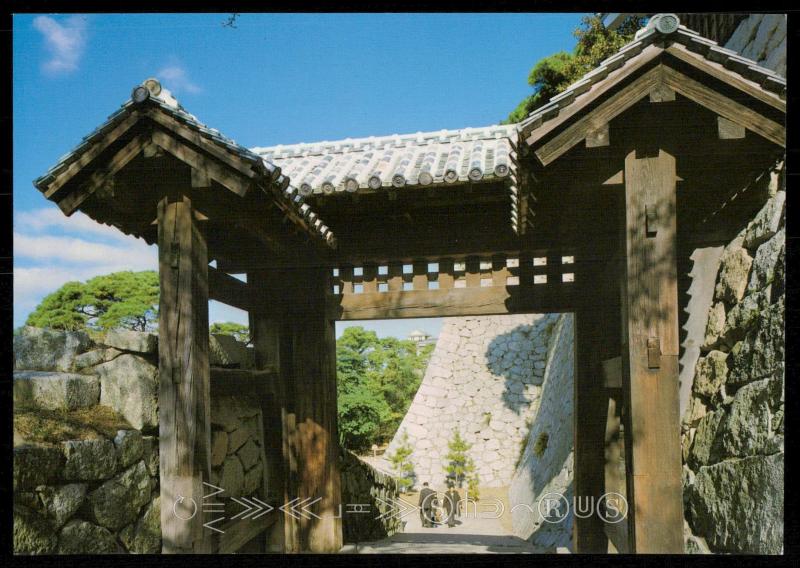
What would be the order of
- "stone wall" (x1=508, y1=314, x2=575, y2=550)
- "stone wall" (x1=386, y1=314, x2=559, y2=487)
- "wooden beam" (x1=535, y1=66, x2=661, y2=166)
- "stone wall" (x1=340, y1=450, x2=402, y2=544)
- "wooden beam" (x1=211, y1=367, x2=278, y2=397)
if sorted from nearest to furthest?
"wooden beam" (x1=535, y1=66, x2=661, y2=166) → "wooden beam" (x1=211, y1=367, x2=278, y2=397) → "stone wall" (x1=508, y1=314, x2=575, y2=550) → "stone wall" (x1=340, y1=450, x2=402, y2=544) → "stone wall" (x1=386, y1=314, x2=559, y2=487)

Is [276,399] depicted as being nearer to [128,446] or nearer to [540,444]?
[128,446]

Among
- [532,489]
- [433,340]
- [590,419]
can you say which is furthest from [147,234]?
[532,489]

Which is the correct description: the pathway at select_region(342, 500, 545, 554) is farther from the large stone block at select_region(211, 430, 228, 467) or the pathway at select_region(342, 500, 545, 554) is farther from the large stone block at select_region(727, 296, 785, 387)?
the large stone block at select_region(727, 296, 785, 387)

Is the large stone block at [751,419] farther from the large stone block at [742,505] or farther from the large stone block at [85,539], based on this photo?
the large stone block at [85,539]

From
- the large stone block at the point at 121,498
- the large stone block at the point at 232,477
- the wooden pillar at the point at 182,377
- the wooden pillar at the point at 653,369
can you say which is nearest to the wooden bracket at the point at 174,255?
the wooden pillar at the point at 182,377

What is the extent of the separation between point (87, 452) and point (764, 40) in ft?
17.0

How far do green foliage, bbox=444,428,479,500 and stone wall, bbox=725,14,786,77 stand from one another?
13.8 feet

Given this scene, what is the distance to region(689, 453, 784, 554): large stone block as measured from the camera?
3047 millimetres

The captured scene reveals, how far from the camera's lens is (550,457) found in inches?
281

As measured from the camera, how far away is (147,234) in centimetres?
404

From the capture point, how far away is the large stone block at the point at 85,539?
3074mm

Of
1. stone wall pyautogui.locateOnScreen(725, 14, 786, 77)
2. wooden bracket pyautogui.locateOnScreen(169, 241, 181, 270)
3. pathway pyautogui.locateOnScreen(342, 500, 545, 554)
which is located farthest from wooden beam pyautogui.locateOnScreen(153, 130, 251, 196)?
stone wall pyautogui.locateOnScreen(725, 14, 786, 77)

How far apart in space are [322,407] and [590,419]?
227cm
